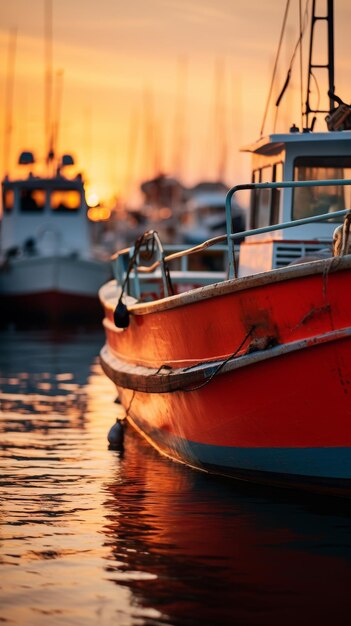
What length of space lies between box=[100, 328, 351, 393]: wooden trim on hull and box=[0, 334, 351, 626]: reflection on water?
2.27 ft

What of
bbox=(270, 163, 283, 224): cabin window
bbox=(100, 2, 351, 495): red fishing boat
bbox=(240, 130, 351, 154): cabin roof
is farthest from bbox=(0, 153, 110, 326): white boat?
bbox=(100, 2, 351, 495): red fishing boat

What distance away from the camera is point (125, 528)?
860 centimetres

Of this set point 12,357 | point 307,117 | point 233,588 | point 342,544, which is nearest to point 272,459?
point 342,544

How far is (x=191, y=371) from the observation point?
9.66m

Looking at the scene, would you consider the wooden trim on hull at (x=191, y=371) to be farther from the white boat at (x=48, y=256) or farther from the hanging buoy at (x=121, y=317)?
the white boat at (x=48, y=256)

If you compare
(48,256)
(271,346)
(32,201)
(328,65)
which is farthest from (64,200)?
(271,346)

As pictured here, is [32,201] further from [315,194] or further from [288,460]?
[288,460]

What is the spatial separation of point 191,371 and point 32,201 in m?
31.5

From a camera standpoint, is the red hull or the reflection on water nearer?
the reflection on water

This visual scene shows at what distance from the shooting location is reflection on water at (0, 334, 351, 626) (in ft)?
22.5

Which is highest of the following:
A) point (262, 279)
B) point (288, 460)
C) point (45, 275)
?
point (262, 279)

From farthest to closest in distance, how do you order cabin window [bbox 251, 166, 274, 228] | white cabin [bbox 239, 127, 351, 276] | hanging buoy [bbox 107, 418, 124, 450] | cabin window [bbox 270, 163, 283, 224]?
hanging buoy [bbox 107, 418, 124, 450] → cabin window [bbox 251, 166, 274, 228] → cabin window [bbox 270, 163, 283, 224] → white cabin [bbox 239, 127, 351, 276]

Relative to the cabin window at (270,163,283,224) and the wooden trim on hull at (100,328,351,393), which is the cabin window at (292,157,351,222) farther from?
the wooden trim on hull at (100,328,351,393)

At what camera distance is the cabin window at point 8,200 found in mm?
40691
